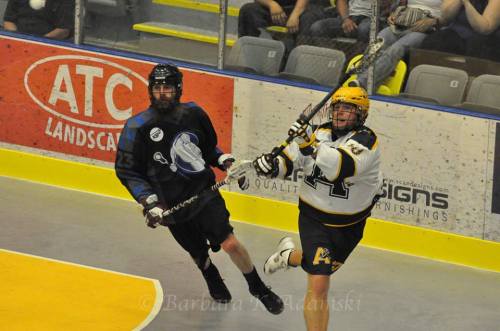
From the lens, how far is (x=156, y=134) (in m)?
7.57

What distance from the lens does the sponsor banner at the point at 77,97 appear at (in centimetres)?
968

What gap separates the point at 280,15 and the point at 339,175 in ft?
9.95

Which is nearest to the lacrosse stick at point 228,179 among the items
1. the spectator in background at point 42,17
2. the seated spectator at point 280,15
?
the seated spectator at point 280,15

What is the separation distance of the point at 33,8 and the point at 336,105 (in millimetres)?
4321

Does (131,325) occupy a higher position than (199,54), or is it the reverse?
(199,54)

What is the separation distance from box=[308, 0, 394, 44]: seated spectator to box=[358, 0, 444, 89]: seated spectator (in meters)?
0.12

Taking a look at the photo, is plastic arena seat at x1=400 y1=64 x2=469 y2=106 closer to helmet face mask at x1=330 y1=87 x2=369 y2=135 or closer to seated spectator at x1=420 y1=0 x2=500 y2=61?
seated spectator at x1=420 y1=0 x2=500 y2=61

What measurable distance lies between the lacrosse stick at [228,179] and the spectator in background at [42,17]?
312 centimetres

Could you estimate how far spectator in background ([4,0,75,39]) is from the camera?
10.2 m

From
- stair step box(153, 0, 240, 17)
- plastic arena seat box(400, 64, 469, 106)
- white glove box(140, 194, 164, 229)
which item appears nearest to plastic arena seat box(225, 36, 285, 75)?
stair step box(153, 0, 240, 17)

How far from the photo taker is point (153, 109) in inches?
299

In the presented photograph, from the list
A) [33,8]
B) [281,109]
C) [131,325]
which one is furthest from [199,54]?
[131,325]

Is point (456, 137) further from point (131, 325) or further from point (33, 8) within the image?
point (33, 8)

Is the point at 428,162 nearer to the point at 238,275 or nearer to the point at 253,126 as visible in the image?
the point at 253,126
